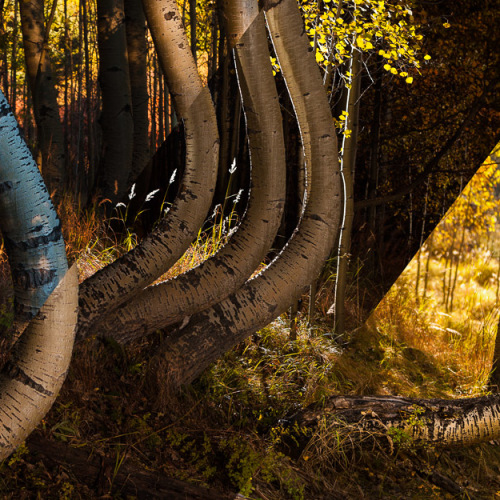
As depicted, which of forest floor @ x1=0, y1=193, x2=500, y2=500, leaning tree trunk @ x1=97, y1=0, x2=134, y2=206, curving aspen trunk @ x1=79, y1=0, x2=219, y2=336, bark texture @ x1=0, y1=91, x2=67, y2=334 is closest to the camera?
bark texture @ x1=0, y1=91, x2=67, y2=334

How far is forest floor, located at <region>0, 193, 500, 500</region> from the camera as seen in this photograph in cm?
268

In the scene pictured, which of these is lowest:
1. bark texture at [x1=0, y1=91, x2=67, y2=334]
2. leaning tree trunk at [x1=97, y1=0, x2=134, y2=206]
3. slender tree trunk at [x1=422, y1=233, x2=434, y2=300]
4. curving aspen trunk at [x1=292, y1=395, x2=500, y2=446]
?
curving aspen trunk at [x1=292, y1=395, x2=500, y2=446]

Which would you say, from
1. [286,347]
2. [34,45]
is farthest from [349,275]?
[34,45]

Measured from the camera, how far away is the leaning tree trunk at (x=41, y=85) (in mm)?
7203

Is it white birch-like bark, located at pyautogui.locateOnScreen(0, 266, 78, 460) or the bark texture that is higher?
the bark texture

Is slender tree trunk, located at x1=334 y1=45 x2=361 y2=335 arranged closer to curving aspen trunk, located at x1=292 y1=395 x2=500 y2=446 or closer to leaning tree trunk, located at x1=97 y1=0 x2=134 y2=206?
curving aspen trunk, located at x1=292 y1=395 x2=500 y2=446

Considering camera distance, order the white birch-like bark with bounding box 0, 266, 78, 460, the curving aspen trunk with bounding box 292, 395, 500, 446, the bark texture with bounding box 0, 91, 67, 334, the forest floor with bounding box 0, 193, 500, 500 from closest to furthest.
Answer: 1. the bark texture with bounding box 0, 91, 67, 334
2. the white birch-like bark with bounding box 0, 266, 78, 460
3. the forest floor with bounding box 0, 193, 500, 500
4. the curving aspen trunk with bounding box 292, 395, 500, 446

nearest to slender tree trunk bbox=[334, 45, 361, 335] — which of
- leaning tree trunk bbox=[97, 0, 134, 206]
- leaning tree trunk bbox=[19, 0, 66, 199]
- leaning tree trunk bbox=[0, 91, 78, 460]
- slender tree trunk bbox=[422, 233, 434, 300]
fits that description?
slender tree trunk bbox=[422, 233, 434, 300]

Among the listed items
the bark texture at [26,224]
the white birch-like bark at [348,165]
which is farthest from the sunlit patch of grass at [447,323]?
the bark texture at [26,224]

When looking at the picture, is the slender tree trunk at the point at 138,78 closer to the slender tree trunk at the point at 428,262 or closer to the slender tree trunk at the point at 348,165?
the slender tree trunk at the point at 348,165

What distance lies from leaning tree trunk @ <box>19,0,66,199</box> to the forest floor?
8.80 feet

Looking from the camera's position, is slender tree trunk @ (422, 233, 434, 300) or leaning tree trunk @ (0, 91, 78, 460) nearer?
leaning tree trunk @ (0, 91, 78, 460)

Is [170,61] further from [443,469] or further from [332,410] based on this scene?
[443,469]

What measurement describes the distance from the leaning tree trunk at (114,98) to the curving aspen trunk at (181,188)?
398 centimetres
